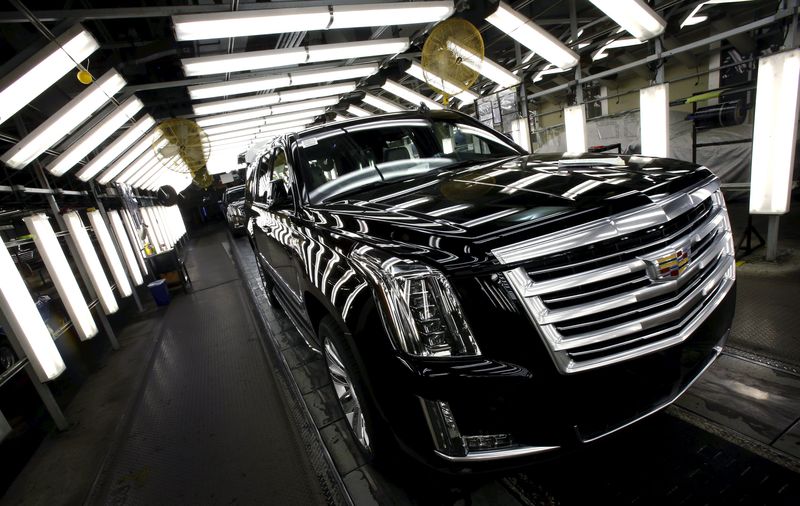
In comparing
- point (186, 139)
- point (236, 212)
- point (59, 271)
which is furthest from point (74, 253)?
point (236, 212)

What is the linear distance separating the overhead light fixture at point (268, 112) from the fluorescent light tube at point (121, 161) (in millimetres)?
1123

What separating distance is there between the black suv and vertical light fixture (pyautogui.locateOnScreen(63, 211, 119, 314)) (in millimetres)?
4692

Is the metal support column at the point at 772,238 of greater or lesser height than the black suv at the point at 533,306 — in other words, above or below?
below

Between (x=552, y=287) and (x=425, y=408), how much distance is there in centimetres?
58

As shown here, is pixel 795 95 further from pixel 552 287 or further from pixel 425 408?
pixel 425 408

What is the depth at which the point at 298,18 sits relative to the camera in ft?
13.1

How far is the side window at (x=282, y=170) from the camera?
7.80ft

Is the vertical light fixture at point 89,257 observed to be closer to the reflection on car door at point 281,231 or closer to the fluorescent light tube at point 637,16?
the reflection on car door at point 281,231

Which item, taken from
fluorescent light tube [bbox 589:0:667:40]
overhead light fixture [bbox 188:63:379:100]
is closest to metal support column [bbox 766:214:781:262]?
fluorescent light tube [bbox 589:0:667:40]

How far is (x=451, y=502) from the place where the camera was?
5.36 ft

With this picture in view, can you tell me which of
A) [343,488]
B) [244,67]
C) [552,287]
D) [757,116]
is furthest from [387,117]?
[757,116]

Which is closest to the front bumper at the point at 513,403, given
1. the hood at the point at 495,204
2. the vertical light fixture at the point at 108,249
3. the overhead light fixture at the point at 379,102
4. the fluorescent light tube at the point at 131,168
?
the hood at the point at 495,204

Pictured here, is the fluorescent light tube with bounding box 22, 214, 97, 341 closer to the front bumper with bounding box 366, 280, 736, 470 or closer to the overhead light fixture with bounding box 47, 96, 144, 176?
the overhead light fixture with bounding box 47, 96, 144, 176

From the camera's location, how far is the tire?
1.64m
